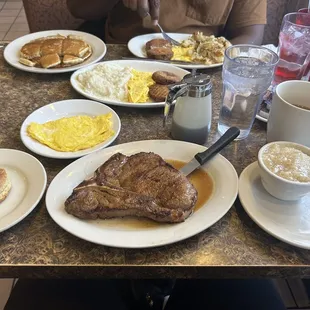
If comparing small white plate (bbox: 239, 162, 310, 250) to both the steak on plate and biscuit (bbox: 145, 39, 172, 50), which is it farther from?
biscuit (bbox: 145, 39, 172, 50)

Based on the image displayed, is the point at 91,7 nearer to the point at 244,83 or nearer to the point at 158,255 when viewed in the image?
the point at 244,83

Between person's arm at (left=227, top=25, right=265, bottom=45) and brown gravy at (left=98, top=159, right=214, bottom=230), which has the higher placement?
brown gravy at (left=98, top=159, right=214, bottom=230)

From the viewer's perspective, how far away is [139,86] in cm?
121

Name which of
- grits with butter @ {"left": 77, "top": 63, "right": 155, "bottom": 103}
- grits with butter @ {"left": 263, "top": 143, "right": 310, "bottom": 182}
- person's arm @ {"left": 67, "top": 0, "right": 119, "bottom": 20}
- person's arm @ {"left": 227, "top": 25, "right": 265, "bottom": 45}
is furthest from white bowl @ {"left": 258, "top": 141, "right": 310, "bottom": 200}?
person's arm @ {"left": 67, "top": 0, "right": 119, "bottom": 20}

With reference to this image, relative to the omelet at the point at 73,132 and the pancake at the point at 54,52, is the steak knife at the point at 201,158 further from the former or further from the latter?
the pancake at the point at 54,52

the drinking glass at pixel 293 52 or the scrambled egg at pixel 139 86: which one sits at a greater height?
the drinking glass at pixel 293 52

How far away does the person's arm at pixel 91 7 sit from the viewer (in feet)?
5.70

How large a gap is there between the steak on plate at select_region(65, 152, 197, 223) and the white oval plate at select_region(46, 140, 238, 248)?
0.8 inches

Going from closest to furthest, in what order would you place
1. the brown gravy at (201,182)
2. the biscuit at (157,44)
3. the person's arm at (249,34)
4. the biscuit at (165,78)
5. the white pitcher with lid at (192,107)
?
the brown gravy at (201,182) → the white pitcher with lid at (192,107) → the biscuit at (165,78) → the biscuit at (157,44) → the person's arm at (249,34)

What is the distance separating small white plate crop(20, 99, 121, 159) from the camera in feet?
3.08

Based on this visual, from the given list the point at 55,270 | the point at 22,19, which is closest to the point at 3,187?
the point at 55,270

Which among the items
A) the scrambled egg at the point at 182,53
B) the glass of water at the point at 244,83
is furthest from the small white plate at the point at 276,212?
the scrambled egg at the point at 182,53

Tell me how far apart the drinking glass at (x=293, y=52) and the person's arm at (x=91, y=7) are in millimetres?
852

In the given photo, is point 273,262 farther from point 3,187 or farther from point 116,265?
point 3,187
